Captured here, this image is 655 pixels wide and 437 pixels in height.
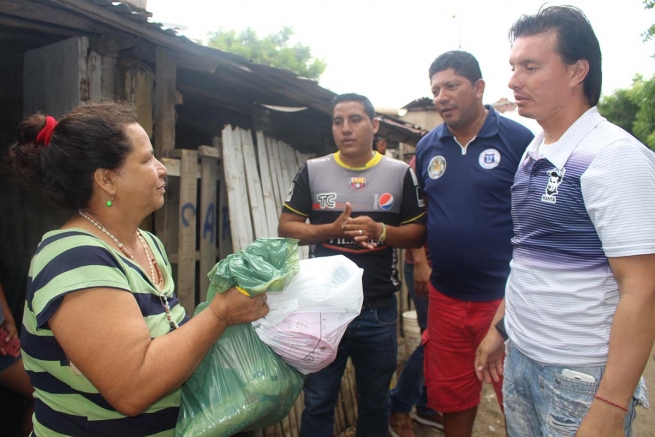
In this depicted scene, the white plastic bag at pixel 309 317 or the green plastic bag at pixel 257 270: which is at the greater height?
the green plastic bag at pixel 257 270

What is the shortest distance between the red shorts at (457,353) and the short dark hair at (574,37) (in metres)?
1.41

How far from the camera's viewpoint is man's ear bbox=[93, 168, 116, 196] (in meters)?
1.48

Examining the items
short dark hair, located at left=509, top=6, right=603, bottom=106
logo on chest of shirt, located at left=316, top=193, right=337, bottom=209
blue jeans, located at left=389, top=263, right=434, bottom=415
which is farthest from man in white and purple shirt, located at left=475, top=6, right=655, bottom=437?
blue jeans, located at left=389, top=263, right=434, bottom=415

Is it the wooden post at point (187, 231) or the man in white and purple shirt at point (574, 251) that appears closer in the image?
the man in white and purple shirt at point (574, 251)

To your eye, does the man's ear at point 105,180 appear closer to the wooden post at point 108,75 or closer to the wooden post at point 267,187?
the wooden post at point 108,75

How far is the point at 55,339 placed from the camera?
4.44 feet

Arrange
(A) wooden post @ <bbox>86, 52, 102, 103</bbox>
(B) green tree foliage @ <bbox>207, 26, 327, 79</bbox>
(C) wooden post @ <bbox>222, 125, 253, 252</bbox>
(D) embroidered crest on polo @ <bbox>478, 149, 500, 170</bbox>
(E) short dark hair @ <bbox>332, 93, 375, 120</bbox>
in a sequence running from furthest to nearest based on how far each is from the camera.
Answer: (B) green tree foliage @ <bbox>207, 26, 327, 79</bbox> < (C) wooden post @ <bbox>222, 125, 253, 252</bbox> < (A) wooden post @ <bbox>86, 52, 102, 103</bbox> < (E) short dark hair @ <bbox>332, 93, 375, 120</bbox> < (D) embroidered crest on polo @ <bbox>478, 149, 500, 170</bbox>

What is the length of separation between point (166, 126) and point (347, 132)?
1.51 m

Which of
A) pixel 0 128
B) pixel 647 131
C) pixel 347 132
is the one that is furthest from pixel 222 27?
pixel 347 132

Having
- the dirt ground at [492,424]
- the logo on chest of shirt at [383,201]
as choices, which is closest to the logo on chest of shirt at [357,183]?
the logo on chest of shirt at [383,201]

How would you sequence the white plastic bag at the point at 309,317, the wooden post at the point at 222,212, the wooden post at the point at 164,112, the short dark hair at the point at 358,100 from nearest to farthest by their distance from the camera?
the white plastic bag at the point at 309,317 → the short dark hair at the point at 358,100 → the wooden post at the point at 164,112 → the wooden post at the point at 222,212

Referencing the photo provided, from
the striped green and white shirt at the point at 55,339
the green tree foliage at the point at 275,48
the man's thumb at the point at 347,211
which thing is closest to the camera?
the striped green and white shirt at the point at 55,339

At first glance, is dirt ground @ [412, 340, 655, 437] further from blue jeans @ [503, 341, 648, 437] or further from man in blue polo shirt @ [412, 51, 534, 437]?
blue jeans @ [503, 341, 648, 437]

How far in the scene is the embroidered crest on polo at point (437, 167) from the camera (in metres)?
2.72
